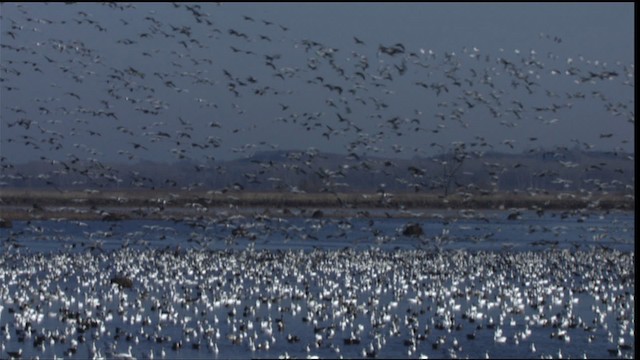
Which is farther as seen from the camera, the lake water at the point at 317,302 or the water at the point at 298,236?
the water at the point at 298,236

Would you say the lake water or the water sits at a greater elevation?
the water

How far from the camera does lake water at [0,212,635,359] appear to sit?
80.9ft

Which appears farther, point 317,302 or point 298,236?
point 298,236

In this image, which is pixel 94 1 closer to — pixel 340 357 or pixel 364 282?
pixel 340 357

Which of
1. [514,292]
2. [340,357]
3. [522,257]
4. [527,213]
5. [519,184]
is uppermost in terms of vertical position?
[519,184]

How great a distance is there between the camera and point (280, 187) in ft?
125

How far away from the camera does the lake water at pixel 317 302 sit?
24672 millimetres

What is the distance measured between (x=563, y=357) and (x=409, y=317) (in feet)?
15.4

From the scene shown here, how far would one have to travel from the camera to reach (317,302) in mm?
30562

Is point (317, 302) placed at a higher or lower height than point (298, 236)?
lower

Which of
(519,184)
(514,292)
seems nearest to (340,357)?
(514,292)

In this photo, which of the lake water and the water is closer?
the lake water

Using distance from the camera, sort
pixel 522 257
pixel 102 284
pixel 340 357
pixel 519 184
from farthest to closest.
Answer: pixel 519 184, pixel 522 257, pixel 102 284, pixel 340 357

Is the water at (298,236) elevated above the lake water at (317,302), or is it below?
above
